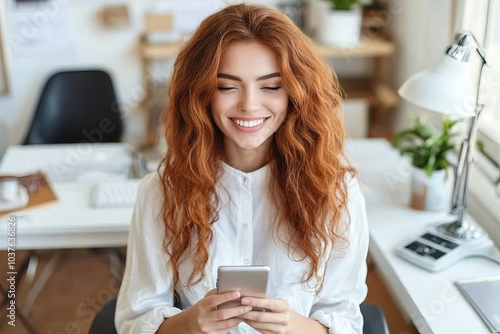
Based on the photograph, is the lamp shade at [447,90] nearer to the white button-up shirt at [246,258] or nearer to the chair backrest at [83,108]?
the white button-up shirt at [246,258]

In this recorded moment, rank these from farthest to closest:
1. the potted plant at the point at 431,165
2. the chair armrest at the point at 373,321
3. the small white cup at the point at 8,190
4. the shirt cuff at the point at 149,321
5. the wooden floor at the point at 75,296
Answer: the wooden floor at the point at 75,296 → the small white cup at the point at 8,190 → the potted plant at the point at 431,165 → the chair armrest at the point at 373,321 → the shirt cuff at the point at 149,321

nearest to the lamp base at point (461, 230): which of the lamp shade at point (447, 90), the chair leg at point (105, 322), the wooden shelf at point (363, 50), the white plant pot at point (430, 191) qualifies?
the white plant pot at point (430, 191)

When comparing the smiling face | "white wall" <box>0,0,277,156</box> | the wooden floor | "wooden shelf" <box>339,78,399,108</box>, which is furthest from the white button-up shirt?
"white wall" <box>0,0,277,156</box>

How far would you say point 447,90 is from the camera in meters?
1.57

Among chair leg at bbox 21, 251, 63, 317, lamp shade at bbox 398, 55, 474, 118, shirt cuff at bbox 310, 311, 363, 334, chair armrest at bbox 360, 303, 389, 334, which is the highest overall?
lamp shade at bbox 398, 55, 474, 118

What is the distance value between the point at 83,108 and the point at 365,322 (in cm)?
198

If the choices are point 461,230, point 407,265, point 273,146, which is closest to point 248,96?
point 273,146

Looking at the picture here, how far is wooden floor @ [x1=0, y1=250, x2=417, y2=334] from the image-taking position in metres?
2.49

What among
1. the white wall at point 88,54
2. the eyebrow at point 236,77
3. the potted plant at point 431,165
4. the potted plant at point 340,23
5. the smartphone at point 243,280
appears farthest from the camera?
the white wall at point 88,54

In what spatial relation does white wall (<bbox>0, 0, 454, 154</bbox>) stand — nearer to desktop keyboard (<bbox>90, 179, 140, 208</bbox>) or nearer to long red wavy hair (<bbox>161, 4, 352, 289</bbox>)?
desktop keyboard (<bbox>90, 179, 140, 208</bbox>)

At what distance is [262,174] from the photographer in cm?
144

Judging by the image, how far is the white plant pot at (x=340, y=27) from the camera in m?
2.91

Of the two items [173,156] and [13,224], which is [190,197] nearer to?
[173,156]

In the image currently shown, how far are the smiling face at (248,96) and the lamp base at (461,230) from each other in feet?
2.24
